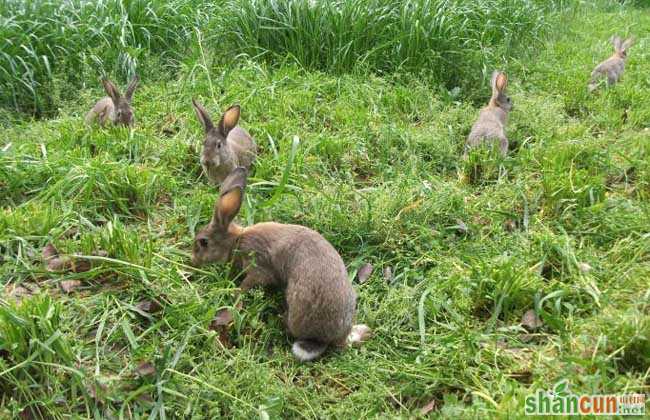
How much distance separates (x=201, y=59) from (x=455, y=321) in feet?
14.1

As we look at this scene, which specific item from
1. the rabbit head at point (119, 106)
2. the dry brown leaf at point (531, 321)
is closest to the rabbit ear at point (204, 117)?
the rabbit head at point (119, 106)

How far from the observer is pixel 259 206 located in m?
3.88

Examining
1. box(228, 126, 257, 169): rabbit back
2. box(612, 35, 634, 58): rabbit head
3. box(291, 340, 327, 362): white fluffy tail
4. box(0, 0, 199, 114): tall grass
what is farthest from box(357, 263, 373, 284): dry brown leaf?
box(612, 35, 634, 58): rabbit head

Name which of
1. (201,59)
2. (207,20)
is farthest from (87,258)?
(207,20)

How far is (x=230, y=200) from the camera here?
3.40m

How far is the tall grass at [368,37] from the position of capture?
20.7 feet

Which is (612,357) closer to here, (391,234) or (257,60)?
(391,234)

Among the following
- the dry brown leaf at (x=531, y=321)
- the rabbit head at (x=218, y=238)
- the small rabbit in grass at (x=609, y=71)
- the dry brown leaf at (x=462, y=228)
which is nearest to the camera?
the dry brown leaf at (x=531, y=321)

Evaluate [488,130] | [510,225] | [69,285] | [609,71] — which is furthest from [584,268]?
[609,71]

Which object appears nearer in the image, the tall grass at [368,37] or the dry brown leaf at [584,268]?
the dry brown leaf at [584,268]

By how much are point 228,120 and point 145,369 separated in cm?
218

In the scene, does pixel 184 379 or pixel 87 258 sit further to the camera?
pixel 87 258

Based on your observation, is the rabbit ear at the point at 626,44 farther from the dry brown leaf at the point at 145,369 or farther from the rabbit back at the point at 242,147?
the dry brown leaf at the point at 145,369

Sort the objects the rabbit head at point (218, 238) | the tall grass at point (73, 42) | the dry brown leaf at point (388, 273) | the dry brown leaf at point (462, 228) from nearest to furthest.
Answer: the rabbit head at point (218, 238)
the dry brown leaf at point (388, 273)
the dry brown leaf at point (462, 228)
the tall grass at point (73, 42)
